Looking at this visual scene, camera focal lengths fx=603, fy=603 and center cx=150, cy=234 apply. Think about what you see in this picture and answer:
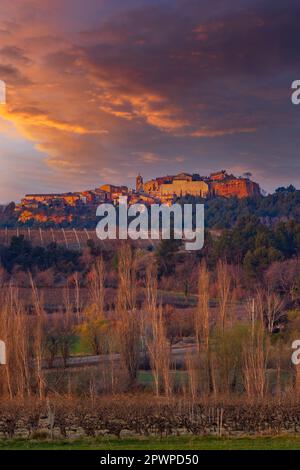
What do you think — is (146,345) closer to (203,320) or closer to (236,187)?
(203,320)

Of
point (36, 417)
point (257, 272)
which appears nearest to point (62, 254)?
point (257, 272)

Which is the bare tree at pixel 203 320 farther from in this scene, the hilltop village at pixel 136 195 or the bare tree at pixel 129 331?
the hilltop village at pixel 136 195

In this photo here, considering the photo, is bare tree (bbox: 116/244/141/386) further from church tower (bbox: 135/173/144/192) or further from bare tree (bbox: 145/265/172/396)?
church tower (bbox: 135/173/144/192)

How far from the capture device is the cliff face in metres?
80.3

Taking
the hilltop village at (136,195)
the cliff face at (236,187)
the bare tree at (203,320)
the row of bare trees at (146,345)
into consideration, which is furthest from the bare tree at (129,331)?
the cliff face at (236,187)

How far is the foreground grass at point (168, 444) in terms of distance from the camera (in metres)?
12.2

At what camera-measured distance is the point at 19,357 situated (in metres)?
19.0

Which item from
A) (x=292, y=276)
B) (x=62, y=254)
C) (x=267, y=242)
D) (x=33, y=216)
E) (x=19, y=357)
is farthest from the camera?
(x=33, y=216)

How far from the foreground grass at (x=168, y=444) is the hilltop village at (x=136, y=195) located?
4896 centimetres

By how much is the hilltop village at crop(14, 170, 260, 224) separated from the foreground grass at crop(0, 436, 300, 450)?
161 ft

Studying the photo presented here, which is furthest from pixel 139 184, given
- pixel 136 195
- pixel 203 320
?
pixel 203 320

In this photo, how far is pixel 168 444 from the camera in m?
12.9

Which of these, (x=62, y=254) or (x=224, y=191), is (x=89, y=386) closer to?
(x=62, y=254)
